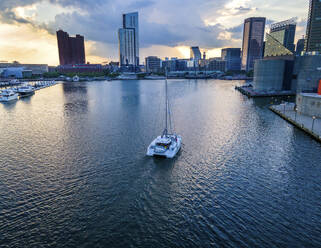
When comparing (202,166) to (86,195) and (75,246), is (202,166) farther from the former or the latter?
(75,246)

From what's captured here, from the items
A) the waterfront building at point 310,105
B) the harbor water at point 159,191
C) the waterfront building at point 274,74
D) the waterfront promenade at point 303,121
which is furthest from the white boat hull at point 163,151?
the waterfront building at point 274,74

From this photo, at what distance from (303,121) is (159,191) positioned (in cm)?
4305

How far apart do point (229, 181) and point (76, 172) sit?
65.8 feet

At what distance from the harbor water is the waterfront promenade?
1.67 metres

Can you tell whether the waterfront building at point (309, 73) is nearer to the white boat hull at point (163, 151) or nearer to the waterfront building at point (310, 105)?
the waterfront building at point (310, 105)

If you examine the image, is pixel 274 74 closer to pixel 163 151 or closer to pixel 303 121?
pixel 303 121

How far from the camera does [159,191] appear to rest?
76.6ft

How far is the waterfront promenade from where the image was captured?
4062 centimetres

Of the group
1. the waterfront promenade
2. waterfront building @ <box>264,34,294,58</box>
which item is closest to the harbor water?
the waterfront promenade

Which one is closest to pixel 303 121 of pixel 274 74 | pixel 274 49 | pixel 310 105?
pixel 310 105

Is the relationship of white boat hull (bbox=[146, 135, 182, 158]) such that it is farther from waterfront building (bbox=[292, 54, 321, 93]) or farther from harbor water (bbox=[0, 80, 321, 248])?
waterfront building (bbox=[292, 54, 321, 93])

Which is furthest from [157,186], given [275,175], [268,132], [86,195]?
[268,132]

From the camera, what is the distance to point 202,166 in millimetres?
29516

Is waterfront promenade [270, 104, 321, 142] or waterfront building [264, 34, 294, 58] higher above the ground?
waterfront building [264, 34, 294, 58]
